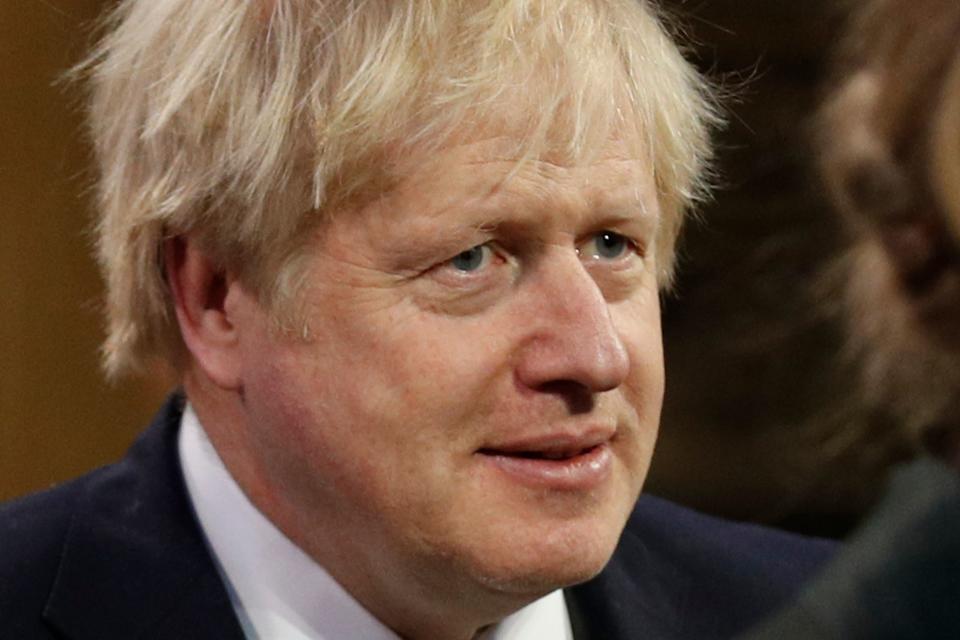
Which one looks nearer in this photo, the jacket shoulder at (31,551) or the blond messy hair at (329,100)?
the blond messy hair at (329,100)

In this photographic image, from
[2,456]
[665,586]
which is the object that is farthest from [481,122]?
[2,456]

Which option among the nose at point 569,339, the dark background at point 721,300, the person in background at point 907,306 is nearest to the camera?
the person in background at point 907,306

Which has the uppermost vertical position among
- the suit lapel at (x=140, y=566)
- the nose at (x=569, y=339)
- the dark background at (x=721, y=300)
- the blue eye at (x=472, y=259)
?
the blue eye at (x=472, y=259)

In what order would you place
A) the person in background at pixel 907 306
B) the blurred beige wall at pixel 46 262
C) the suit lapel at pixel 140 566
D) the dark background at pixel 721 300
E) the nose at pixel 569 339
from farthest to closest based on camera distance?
the blurred beige wall at pixel 46 262 → the dark background at pixel 721 300 → the suit lapel at pixel 140 566 → the nose at pixel 569 339 → the person in background at pixel 907 306

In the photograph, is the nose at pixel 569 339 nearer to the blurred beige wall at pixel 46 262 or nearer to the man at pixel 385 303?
the man at pixel 385 303

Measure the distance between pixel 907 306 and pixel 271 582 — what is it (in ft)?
2.04

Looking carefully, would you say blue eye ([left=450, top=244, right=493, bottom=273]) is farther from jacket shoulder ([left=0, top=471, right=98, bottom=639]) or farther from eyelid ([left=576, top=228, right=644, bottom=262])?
jacket shoulder ([left=0, top=471, right=98, bottom=639])

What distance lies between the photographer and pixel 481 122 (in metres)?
1.39

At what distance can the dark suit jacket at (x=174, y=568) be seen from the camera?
150 centimetres

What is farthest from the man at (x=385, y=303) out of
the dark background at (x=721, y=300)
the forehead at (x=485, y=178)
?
the dark background at (x=721, y=300)

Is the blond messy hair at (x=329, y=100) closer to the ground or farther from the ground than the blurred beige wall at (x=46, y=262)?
farther from the ground

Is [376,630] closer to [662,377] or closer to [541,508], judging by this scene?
[541,508]

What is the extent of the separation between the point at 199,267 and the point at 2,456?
44cm

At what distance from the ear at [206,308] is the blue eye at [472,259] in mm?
207
